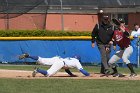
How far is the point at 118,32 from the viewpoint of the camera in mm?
13984

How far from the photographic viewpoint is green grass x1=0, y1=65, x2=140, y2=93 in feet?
34.9

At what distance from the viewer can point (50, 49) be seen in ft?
68.3

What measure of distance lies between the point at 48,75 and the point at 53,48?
23.2 ft

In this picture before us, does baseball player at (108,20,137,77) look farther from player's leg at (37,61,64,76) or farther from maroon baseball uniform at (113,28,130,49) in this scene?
player's leg at (37,61,64,76)
